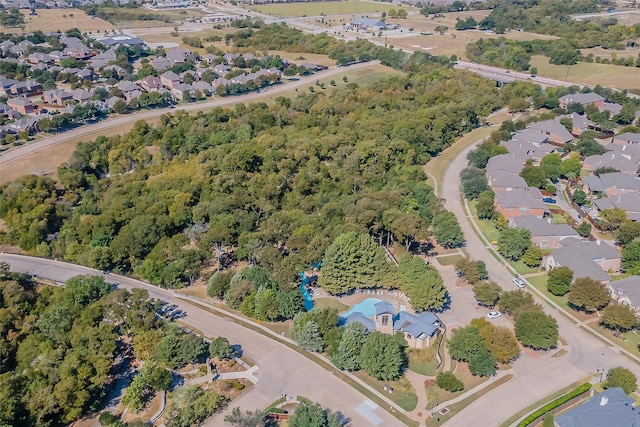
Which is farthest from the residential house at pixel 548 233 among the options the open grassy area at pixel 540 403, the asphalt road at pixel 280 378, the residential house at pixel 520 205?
the asphalt road at pixel 280 378

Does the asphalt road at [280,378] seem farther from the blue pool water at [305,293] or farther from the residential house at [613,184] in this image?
the residential house at [613,184]

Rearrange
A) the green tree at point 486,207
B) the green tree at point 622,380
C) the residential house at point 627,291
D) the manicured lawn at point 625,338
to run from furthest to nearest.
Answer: the green tree at point 486,207, the residential house at point 627,291, the manicured lawn at point 625,338, the green tree at point 622,380

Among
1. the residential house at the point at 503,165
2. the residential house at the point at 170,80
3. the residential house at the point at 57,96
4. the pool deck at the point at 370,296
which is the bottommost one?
the pool deck at the point at 370,296

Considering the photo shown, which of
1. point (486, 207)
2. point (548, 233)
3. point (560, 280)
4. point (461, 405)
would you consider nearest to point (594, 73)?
point (486, 207)

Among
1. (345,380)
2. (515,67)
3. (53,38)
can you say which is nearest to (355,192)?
(345,380)

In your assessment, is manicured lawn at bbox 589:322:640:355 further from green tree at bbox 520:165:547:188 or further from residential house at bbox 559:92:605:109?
residential house at bbox 559:92:605:109
